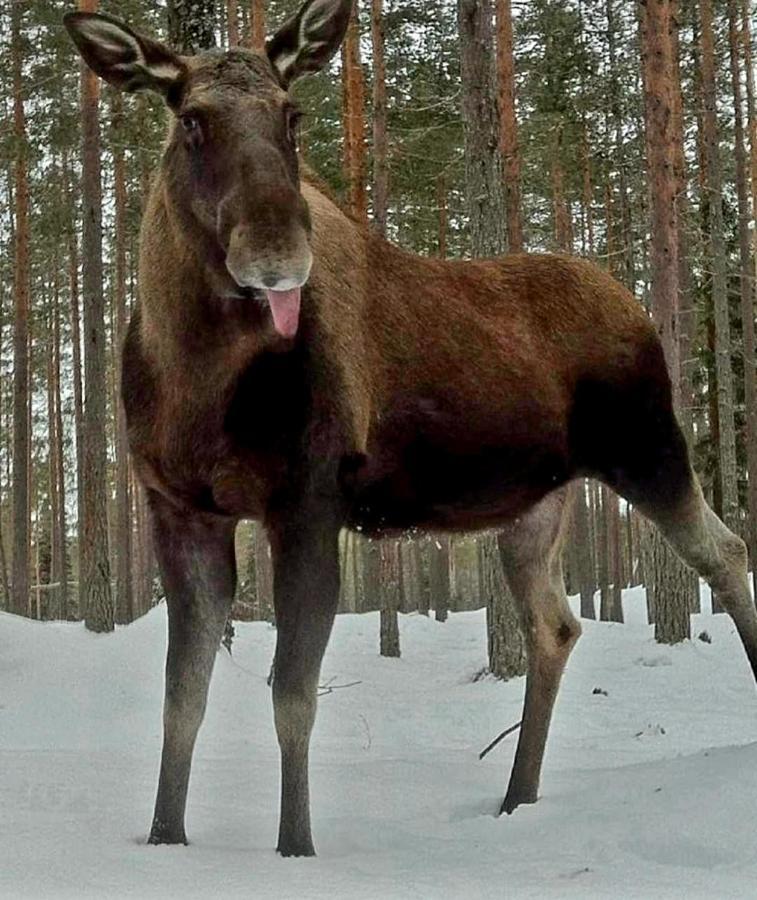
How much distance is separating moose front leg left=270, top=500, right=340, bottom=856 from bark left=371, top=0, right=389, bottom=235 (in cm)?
1338

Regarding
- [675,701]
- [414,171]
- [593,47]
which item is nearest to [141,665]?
[675,701]

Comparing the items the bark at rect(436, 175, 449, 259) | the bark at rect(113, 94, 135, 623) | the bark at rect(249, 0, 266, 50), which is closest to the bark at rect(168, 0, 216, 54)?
the bark at rect(249, 0, 266, 50)

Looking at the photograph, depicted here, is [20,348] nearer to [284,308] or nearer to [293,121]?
[293,121]

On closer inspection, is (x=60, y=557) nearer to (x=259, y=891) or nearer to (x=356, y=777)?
(x=356, y=777)

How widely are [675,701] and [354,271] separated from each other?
332 inches

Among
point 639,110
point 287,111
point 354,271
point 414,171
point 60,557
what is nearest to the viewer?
point 287,111

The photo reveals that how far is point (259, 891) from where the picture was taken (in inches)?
122

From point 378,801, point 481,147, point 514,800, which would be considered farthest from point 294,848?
point 481,147

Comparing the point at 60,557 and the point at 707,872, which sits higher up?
the point at 707,872

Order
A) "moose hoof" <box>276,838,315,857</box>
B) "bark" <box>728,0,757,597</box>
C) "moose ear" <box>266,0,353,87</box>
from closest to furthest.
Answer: "moose hoof" <box>276,838,315,857</box> → "moose ear" <box>266,0,353,87</box> → "bark" <box>728,0,757,597</box>

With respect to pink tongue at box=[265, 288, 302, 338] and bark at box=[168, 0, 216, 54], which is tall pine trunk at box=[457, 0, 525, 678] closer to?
bark at box=[168, 0, 216, 54]

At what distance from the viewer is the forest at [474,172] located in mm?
13898

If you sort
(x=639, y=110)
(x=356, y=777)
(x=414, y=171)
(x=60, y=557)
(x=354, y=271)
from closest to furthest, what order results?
1. (x=354, y=271)
2. (x=356, y=777)
3. (x=639, y=110)
4. (x=414, y=171)
5. (x=60, y=557)

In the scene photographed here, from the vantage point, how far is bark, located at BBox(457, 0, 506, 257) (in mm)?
11438
